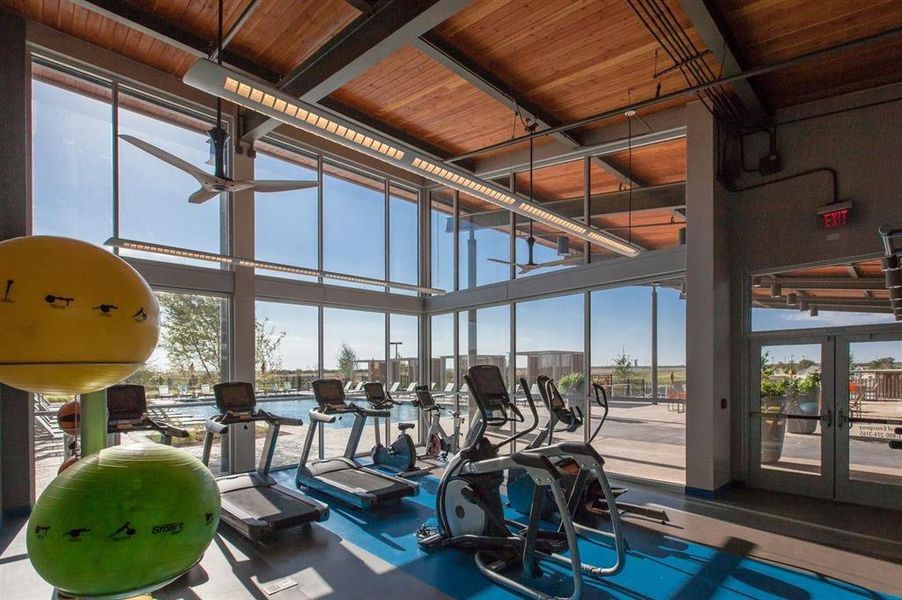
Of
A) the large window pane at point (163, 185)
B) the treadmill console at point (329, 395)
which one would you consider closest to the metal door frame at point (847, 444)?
the treadmill console at point (329, 395)

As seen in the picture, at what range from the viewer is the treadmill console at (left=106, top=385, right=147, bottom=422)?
4.74m

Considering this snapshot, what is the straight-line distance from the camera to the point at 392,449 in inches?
285

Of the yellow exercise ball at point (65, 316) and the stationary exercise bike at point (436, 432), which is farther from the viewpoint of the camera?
the stationary exercise bike at point (436, 432)

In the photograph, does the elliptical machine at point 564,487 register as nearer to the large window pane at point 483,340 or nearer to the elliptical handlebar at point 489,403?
the elliptical handlebar at point 489,403

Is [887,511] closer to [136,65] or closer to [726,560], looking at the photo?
[726,560]

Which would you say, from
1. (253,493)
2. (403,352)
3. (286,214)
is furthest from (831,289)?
(286,214)

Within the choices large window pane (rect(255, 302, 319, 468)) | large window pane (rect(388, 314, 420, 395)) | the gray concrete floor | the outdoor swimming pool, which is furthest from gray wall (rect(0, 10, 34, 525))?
large window pane (rect(388, 314, 420, 395))

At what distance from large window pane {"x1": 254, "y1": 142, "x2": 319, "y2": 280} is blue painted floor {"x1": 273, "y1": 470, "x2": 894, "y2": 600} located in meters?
4.12

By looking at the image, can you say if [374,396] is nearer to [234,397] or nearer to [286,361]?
[286,361]

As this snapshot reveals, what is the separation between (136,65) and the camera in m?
6.01

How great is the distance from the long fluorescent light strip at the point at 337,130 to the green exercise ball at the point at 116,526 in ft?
7.35

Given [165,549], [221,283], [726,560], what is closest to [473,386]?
[726,560]

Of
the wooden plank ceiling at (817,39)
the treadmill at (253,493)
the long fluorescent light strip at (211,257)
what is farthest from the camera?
the long fluorescent light strip at (211,257)

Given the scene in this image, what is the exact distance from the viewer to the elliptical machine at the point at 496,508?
3541 millimetres
